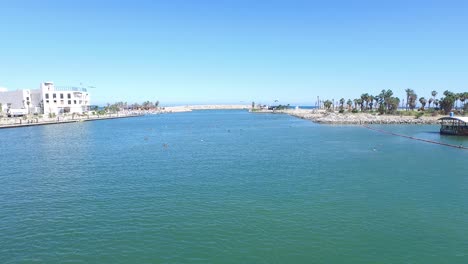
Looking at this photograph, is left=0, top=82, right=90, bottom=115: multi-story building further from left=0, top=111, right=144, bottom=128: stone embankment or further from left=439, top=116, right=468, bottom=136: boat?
left=439, top=116, right=468, bottom=136: boat

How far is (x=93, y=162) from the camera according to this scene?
43188 mm

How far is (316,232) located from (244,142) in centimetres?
4256

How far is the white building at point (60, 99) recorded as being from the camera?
13250 cm

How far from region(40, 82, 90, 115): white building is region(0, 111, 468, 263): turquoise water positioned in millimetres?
100461

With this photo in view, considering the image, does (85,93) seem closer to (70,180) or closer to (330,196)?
(70,180)

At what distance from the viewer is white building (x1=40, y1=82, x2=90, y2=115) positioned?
435ft

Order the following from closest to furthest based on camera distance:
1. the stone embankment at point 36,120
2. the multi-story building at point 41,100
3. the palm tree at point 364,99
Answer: the stone embankment at point 36,120
the multi-story building at point 41,100
the palm tree at point 364,99

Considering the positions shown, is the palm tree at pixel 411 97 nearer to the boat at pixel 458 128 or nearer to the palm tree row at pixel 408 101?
the palm tree row at pixel 408 101

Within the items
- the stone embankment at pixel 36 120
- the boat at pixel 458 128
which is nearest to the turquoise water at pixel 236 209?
the boat at pixel 458 128

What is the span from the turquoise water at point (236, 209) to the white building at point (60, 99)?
10046cm

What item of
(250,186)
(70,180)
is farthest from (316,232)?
(70,180)

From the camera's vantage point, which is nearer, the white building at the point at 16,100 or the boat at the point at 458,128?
the boat at the point at 458,128

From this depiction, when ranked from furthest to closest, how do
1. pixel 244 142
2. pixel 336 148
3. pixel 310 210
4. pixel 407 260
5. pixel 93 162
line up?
pixel 244 142, pixel 336 148, pixel 93 162, pixel 310 210, pixel 407 260

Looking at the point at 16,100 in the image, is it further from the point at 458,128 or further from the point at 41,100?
the point at 458,128
